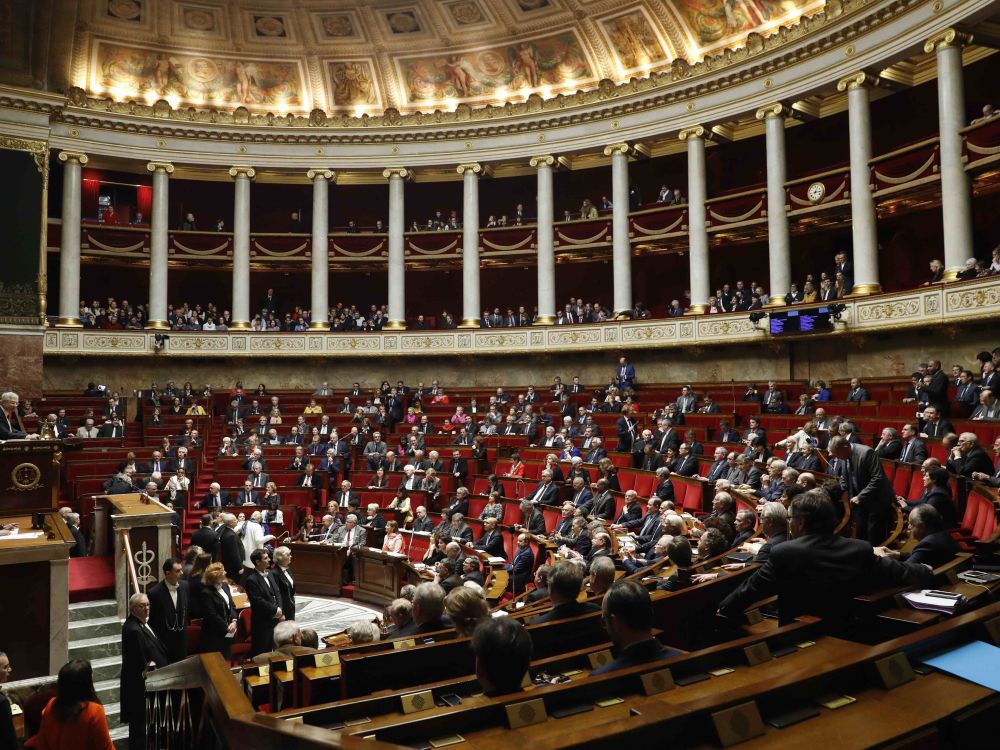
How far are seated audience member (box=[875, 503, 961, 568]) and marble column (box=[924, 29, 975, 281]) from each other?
12.7 meters

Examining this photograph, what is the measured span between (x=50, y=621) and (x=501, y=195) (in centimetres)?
2372

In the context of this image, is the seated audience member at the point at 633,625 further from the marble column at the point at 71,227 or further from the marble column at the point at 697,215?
the marble column at the point at 71,227

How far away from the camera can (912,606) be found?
3.46 meters

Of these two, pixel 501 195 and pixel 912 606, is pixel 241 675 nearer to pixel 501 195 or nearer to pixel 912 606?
pixel 912 606

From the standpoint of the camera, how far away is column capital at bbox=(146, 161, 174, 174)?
79.2 feet

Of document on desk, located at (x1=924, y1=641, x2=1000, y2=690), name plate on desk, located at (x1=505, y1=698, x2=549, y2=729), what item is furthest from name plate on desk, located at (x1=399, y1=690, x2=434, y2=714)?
document on desk, located at (x1=924, y1=641, x2=1000, y2=690)

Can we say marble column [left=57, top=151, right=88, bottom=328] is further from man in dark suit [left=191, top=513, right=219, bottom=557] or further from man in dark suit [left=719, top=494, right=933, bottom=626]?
man in dark suit [left=719, top=494, right=933, bottom=626]

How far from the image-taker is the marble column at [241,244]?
24578 mm

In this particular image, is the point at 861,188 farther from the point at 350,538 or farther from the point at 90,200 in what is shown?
the point at 90,200

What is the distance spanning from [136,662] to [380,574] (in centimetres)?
616

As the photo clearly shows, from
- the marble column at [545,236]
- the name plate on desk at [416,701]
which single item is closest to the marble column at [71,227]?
the marble column at [545,236]

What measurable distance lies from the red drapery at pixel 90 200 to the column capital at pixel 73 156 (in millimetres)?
2371

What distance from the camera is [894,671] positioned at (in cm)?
246

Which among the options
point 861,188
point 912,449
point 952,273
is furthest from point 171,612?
point 861,188
